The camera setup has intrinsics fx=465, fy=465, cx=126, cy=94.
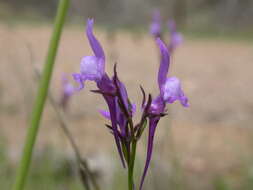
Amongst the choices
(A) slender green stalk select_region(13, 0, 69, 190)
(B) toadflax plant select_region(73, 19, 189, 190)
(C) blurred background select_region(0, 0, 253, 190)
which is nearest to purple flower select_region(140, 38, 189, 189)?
(B) toadflax plant select_region(73, 19, 189, 190)

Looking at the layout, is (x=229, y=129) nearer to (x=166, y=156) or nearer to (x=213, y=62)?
(x=166, y=156)

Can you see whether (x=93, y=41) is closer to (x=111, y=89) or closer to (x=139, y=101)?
(x=111, y=89)

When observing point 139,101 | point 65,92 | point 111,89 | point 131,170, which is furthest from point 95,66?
point 139,101

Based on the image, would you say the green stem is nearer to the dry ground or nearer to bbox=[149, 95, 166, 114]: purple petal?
bbox=[149, 95, 166, 114]: purple petal

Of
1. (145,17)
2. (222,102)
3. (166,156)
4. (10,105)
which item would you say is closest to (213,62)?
(145,17)

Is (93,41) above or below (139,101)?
above

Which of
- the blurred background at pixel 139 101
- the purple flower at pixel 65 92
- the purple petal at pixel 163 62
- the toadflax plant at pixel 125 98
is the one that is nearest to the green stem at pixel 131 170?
the toadflax plant at pixel 125 98
